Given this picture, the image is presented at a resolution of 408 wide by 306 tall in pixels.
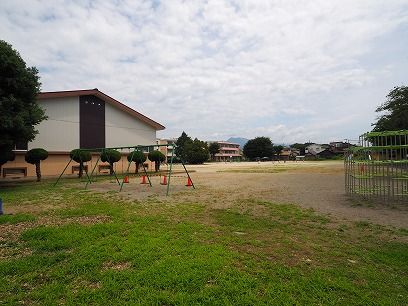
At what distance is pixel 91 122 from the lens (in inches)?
1056

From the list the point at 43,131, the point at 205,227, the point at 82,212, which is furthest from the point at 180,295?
the point at 43,131

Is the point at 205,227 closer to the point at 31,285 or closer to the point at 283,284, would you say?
the point at 283,284

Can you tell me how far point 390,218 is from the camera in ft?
23.9

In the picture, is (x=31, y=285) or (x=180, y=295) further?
(x=31, y=285)

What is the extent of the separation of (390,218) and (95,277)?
7093 mm

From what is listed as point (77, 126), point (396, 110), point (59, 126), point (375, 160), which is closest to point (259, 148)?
point (396, 110)

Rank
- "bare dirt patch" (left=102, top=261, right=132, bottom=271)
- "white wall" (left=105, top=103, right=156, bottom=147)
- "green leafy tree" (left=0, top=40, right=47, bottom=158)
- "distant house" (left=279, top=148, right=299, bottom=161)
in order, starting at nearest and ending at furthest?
"bare dirt patch" (left=102, top=261, right=132, bottom=271) → "green leafy tree" (left=0, top=40, right=47, bottom=158) → "white wall" (left=105, top=103, right=156, bottom=147) → "distant house" (left=279, top=148, right=299, bottom=161)

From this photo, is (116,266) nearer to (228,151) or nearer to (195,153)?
(195,153)

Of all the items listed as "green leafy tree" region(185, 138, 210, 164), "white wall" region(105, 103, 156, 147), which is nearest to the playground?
"white wall" region(105, 103, 156, 147)

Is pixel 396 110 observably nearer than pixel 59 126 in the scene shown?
No

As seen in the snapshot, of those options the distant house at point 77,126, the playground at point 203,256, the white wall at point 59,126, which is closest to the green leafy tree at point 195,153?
the distant house at point 77,126

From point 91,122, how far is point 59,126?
10.2 ft

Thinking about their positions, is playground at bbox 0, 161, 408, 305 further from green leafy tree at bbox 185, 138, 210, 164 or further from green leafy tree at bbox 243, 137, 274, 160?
green leafy tree at bbox 243, 137, 274, 160

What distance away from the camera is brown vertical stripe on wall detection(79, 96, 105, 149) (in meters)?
26.0
